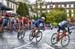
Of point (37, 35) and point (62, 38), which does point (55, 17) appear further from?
point (62, 38)

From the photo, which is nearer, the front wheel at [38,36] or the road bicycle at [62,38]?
the road bicycle at [62,38]

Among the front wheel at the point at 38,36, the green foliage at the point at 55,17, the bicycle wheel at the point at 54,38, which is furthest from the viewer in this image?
the green foliage at the point at 55,17

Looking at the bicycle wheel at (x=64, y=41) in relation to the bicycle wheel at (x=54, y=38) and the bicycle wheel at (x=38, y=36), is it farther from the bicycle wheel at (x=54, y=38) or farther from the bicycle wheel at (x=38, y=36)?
the bicycle wheel at (x=38, y=36)

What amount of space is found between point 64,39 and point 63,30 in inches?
18.7

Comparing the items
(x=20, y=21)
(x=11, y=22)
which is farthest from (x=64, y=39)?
(x=11, y=22)

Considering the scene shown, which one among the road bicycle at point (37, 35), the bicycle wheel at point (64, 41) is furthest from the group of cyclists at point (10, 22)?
the bicycle wheel at point (64, 41)

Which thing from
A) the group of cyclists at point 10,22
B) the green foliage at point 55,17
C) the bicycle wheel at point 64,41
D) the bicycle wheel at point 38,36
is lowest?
the green foliage at point 55,17

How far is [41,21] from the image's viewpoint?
70.5 ft

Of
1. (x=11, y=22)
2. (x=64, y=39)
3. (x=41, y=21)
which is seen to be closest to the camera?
(x=64, y=39)

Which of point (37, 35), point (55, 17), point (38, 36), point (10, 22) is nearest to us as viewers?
point (37, 35)

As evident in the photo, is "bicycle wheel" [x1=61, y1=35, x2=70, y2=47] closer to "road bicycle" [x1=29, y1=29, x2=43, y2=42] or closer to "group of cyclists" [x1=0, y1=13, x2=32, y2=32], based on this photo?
"road bicycle" [x1=29, y1=29, x2=43, y2=42]

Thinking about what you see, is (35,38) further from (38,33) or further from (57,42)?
(57,42)

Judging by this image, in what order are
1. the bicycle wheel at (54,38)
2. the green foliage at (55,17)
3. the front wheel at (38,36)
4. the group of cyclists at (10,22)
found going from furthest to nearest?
the green foliage at (55,17)
the group of cyclists at (10,22)
the front wheel at (38,36)
the bicycle wheel at (54,38)

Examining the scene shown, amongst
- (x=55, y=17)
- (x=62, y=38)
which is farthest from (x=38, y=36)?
(x=55, y=17)
